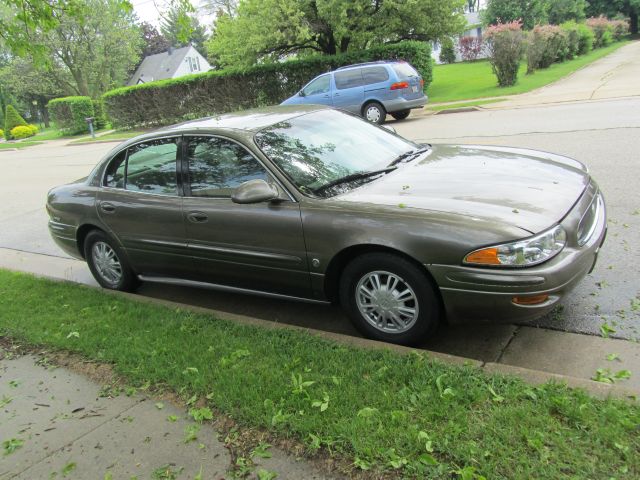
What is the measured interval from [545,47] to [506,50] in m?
7.60

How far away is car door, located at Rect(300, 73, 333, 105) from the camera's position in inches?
644

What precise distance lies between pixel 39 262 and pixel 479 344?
6011mm

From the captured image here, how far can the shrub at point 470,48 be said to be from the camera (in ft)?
156

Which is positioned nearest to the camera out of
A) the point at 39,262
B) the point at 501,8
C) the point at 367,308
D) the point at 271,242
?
the point at 367,308

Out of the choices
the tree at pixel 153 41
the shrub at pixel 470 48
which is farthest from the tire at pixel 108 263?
the tree at pixel 153 41

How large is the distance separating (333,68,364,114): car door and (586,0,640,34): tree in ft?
157

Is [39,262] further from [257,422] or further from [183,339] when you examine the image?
[257,422]

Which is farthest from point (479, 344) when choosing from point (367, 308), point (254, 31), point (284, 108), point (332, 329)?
point (254, 31)

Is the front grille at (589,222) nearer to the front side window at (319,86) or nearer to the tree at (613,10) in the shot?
the front side window at (319,86)

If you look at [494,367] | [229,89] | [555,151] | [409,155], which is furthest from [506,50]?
[494,367]

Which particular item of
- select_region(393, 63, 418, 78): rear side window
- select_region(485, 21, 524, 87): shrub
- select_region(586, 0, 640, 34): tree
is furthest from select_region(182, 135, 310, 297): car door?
select_region(586, 0, 640, 34): tree

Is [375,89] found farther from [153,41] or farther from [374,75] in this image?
[153,41]

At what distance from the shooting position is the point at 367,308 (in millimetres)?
3723

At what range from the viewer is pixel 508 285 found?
3148 mm
